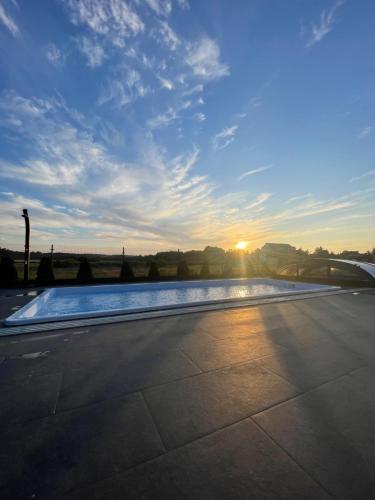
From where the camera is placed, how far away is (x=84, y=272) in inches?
400

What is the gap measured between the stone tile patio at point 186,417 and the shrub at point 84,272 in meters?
7.04

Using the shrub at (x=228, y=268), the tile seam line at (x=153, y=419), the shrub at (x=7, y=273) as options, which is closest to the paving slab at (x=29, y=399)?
the tile seam line at (x=153, y=419)

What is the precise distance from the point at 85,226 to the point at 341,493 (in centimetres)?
1415

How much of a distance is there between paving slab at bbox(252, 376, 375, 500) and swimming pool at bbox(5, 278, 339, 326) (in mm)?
3441

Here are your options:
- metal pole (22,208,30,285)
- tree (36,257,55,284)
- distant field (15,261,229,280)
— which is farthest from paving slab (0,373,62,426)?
distant field (15,261,229,280)

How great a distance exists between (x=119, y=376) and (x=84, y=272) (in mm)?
8874

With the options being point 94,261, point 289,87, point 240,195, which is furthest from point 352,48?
point 94,261

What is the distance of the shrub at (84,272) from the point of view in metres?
10.0

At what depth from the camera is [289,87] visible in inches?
233

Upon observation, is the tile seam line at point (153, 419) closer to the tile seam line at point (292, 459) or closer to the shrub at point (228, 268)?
the tile seam line at point (292, 459)

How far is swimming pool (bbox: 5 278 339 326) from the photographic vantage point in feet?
14.6

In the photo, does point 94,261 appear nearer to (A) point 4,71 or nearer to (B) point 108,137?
(B) point 108,137

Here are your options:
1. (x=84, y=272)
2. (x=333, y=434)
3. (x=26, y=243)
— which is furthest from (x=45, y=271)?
(x=333, y=434)

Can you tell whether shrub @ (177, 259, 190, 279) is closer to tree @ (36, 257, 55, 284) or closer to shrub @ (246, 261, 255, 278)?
shrub @ (246, 261, 255, 278)
